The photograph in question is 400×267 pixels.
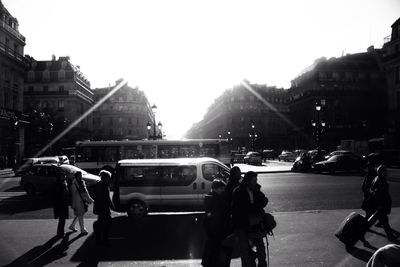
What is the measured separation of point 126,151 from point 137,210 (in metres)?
18.8

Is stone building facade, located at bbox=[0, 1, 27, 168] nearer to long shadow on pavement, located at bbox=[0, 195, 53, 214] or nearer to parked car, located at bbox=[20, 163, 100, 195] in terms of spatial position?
parked car, located at bbox=[20, 163, 100, 195]

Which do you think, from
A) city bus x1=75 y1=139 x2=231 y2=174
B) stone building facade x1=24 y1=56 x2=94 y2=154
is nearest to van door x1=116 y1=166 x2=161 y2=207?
city bus x1=75 y1=139 x2=231 y2=174

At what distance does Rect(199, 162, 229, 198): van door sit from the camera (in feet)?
40.8

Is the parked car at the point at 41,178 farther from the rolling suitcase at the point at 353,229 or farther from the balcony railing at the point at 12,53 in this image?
the balcony railing at the point at 12,53

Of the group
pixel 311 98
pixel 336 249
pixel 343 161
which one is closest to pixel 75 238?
pixel 336 249

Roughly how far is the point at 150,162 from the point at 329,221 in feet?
18.7

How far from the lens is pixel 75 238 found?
1008 cm

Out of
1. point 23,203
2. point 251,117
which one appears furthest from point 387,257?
point 251,117

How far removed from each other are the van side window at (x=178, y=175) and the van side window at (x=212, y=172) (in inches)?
12.9

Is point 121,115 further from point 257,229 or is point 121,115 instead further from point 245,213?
point 245,213

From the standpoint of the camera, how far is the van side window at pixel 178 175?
12.5m

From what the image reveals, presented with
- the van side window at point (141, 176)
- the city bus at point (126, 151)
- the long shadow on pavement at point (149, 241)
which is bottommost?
the long shadow on pavement at point (149, 241)

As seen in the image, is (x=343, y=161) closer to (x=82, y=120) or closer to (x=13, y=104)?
(x=13, y=104)

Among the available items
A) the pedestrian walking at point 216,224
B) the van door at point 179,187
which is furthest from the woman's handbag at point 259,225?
the van door at point 179,187
